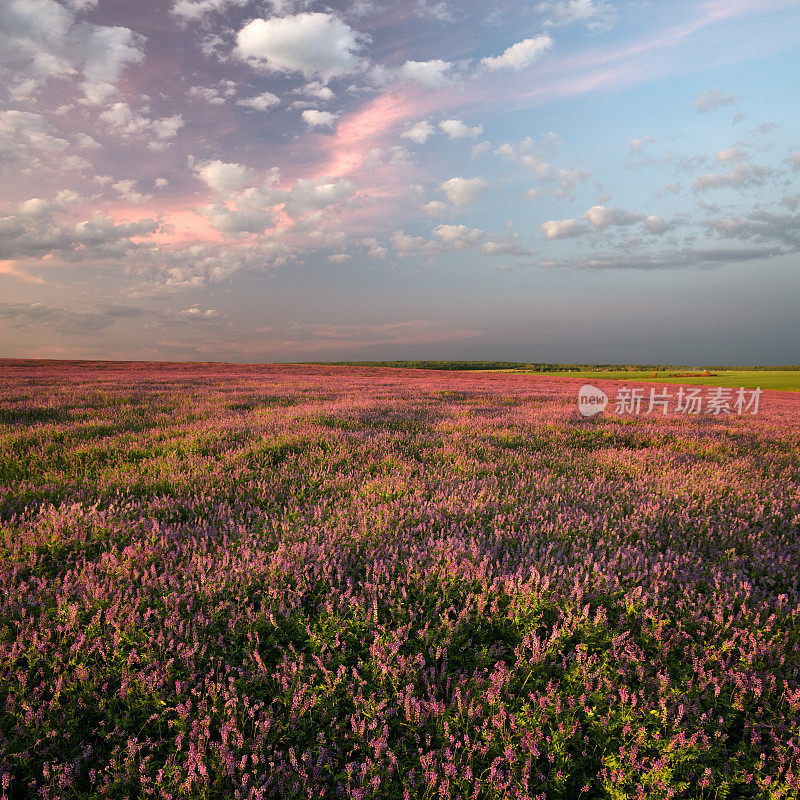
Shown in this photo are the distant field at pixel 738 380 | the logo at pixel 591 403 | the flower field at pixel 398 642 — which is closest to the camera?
the flower field at pixel 398 642

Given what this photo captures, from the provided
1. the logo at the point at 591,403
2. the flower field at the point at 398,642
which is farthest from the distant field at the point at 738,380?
the flower field at the point at 398,642

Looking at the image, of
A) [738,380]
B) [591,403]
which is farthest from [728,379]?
[591,403]

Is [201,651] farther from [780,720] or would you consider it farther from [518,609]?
[780,720]

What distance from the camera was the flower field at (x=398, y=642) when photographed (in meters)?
1.57

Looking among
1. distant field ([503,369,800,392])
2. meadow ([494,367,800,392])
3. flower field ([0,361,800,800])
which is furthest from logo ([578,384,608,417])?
distant field ([503,369,800,392])

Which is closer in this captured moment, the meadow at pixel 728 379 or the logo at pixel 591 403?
the logo at pixel 591 403

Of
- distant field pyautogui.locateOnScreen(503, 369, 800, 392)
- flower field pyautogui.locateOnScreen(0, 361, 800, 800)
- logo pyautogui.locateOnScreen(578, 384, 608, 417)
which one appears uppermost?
distant field pyautogui.locateOnScreen(503, 369, 800, 392)

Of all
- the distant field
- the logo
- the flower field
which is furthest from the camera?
the distant field

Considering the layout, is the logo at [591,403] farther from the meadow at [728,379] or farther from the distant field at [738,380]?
the distant field at [738,380]

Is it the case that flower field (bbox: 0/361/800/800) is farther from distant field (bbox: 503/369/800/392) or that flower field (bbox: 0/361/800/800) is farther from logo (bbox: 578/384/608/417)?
distant field (bbox: 503/369/800/392)

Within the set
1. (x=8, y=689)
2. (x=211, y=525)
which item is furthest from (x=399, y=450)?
(x=8, y=689)

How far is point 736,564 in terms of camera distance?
293 cm

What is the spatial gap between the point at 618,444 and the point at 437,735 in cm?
685

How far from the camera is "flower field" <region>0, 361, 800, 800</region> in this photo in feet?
5.14
